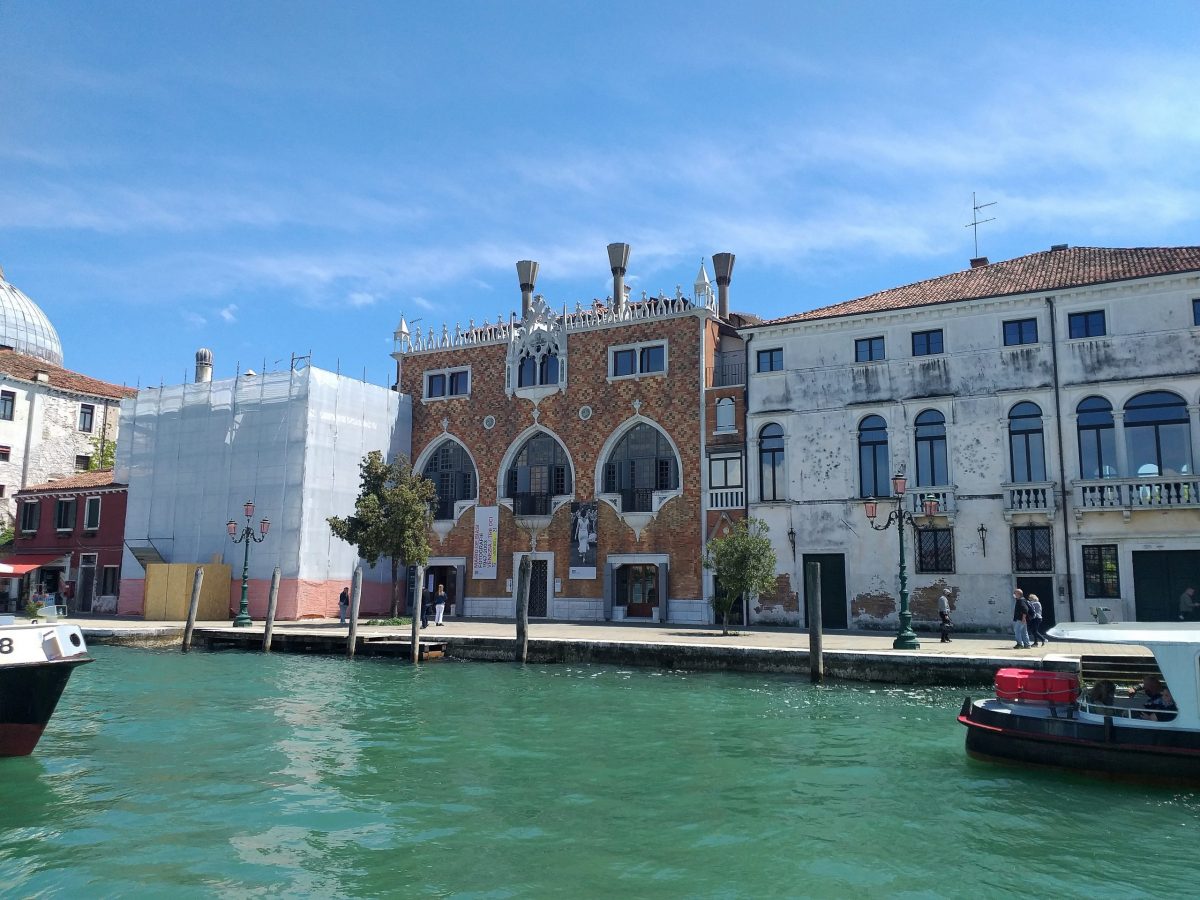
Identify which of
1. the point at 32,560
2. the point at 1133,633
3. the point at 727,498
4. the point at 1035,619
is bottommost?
the point at 1035,619

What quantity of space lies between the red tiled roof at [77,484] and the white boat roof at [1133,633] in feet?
113

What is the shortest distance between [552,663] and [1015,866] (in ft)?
48.4

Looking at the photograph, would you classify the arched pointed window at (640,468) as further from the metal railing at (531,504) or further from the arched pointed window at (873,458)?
the arched pointed window at (873,458)

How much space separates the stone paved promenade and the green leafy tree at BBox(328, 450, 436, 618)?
7.44 ft

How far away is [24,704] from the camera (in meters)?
11.8

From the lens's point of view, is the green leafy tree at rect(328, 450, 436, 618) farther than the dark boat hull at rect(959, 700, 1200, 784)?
Yes

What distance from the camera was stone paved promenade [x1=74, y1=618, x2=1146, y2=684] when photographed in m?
17.8

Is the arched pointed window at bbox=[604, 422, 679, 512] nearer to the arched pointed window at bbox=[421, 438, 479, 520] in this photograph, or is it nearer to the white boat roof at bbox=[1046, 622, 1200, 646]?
the arched pointed window at bbox=[421, 438, 479, 520]

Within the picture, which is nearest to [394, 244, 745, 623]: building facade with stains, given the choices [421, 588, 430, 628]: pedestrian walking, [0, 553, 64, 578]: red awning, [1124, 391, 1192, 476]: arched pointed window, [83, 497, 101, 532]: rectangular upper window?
[421, 588, 430, 628]: pedestrian walking

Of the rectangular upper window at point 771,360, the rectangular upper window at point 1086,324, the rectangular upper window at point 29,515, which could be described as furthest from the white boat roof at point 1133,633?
the rectangular upper window at point 29,515

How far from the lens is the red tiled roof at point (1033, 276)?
2383 centimetres

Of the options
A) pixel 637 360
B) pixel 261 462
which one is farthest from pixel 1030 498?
pixel 261 462

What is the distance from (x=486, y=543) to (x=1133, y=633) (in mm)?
23913

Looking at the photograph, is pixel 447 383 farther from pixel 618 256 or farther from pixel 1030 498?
pixel 1030 498
